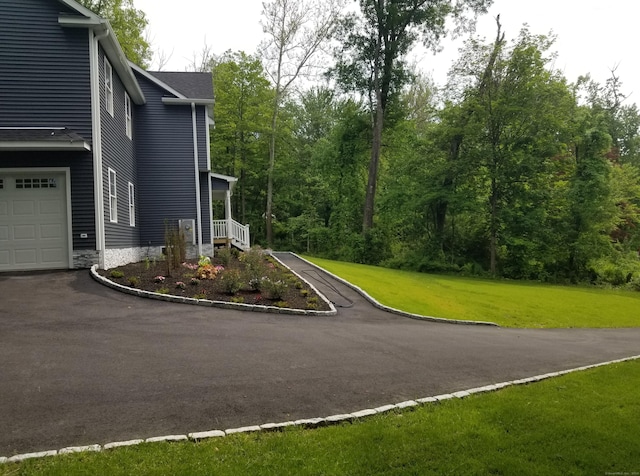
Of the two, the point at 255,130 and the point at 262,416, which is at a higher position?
the point at 255,130

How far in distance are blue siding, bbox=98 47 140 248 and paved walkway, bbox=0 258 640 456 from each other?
2.95 metres

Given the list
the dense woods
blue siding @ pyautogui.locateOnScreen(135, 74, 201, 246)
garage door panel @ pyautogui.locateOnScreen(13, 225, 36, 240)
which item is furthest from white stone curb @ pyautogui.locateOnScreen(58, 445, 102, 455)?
the dense woods

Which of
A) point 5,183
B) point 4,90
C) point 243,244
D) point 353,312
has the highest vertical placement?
point 4,90

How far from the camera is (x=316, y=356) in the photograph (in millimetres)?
6539

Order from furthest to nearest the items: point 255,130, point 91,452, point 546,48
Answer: point 255,130, point 546,48, point 91,452

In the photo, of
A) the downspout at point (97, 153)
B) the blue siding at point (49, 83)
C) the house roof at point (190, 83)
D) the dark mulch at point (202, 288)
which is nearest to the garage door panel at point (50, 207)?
the blue siding at point (49, 83)

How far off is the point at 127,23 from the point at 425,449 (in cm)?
3179

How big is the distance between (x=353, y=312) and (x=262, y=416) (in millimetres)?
7140

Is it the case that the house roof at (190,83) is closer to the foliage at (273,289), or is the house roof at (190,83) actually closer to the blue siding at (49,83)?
the blue siding at (49,83)

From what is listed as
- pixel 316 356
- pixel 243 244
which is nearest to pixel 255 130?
pixel 243 244

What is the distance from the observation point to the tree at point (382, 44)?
1120 inches

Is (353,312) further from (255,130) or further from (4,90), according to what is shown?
(255,130)

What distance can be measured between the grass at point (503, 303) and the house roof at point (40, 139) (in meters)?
9.13

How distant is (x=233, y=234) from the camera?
70.3 feet
